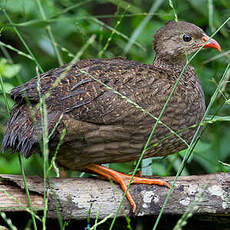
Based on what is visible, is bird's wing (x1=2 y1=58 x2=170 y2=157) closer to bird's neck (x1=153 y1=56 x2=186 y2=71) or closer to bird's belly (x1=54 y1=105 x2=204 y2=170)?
bird's belly (x1=54 y1=105 x2=204 y2=170)

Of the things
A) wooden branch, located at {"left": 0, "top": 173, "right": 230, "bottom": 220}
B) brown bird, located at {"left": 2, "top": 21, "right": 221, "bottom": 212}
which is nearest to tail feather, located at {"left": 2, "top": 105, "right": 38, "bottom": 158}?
brown bird, located at {"left": 2, "top": 21, "right": 221, "bottom": 212}

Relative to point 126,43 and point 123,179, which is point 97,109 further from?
point 126,43

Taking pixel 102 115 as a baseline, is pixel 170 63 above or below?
above

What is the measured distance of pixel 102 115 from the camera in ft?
10.2

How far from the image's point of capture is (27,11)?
477 centimetres

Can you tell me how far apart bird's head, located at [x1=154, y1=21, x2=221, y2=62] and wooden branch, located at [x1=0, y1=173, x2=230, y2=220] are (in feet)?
3.06

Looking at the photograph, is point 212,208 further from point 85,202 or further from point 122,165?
point 122,165

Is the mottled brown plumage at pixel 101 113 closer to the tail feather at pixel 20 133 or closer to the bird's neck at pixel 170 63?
the tail feather at pixel 20 133

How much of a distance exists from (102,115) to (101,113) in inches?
0.5

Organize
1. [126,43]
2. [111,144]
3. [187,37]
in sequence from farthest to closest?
[126,43] < [187,37] < [111,144]

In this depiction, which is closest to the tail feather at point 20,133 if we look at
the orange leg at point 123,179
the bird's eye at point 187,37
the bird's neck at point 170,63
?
the orange leg at point 123,179

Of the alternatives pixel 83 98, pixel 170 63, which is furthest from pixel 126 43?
pixel 83 98

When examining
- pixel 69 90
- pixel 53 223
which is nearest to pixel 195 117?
pixel 69 90

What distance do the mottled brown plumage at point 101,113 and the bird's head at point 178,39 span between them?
1.31 feet
